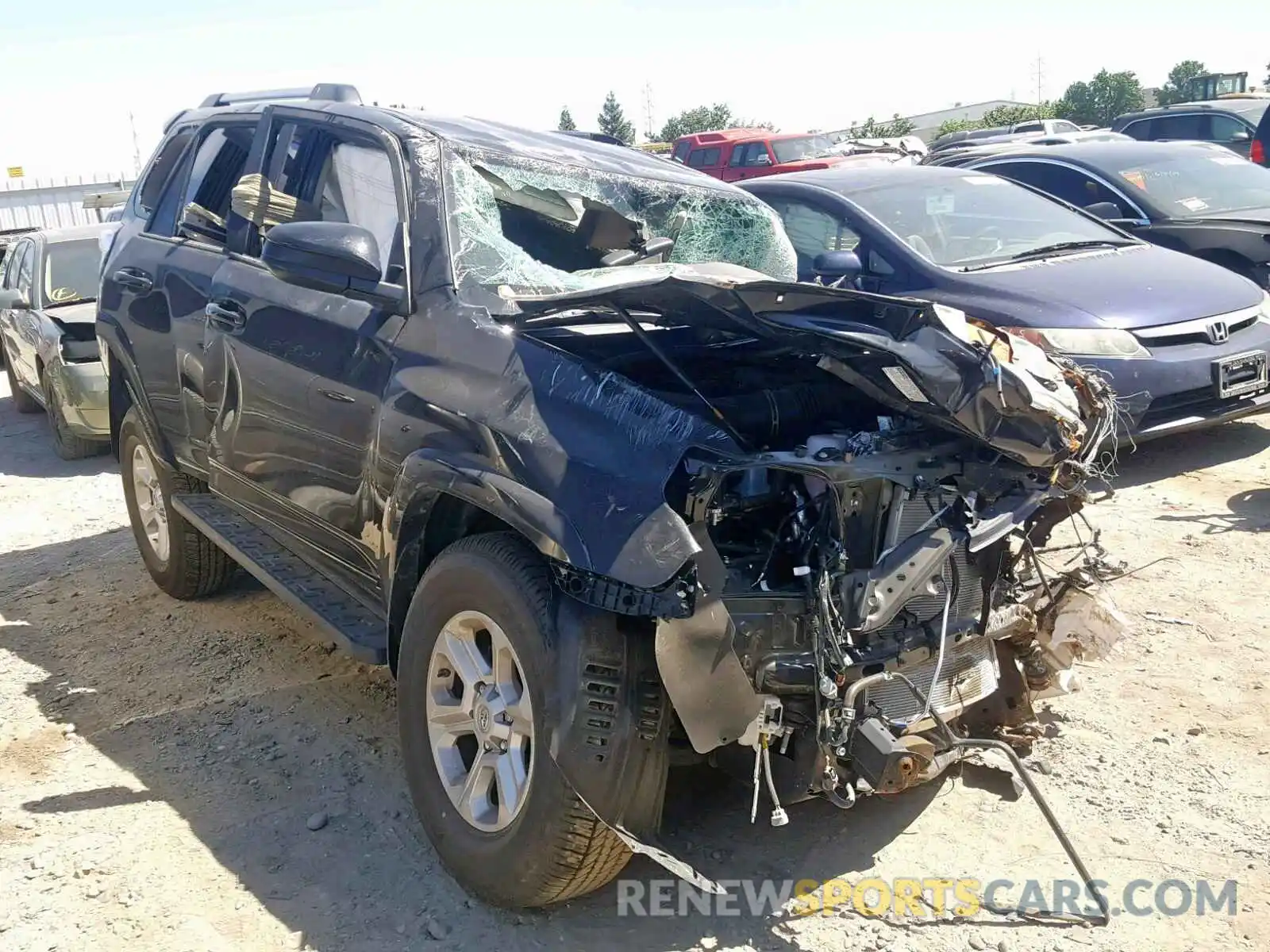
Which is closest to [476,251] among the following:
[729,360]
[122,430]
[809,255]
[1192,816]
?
[729,360]

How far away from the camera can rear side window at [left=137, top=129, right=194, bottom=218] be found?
17.7 ft

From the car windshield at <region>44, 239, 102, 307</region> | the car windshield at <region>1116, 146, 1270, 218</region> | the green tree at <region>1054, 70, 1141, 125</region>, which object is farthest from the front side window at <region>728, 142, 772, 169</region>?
the green tree at <region>1054, 70, 1141, 125</region>

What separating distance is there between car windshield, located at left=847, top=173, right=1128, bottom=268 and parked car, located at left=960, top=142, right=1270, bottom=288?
839mm

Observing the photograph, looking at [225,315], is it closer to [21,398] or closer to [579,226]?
[579,226]

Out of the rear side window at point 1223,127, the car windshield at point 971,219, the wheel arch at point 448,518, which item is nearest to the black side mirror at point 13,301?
the car windshield at point 971,219

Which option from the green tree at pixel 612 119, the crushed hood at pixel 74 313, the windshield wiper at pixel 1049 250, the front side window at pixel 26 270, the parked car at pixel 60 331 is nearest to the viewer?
the windshield wiper at pixel 1049 250

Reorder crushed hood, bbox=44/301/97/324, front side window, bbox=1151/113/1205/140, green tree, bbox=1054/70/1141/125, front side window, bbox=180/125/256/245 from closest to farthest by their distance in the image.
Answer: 1. front side window, bbox=180/125/256/245
2. crushed hood, bbox=44/301/97/324
3. front side window, bbox=1151/113/1205/140
4. green tree, bbox=1054/70/1141/125

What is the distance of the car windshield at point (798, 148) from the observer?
71.3ft

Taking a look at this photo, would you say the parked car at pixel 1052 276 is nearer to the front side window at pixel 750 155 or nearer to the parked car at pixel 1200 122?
the parked car at pixel 1200 122

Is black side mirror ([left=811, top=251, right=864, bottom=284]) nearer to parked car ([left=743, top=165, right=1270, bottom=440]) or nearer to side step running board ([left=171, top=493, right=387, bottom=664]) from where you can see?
parked car ([left=743, top=165, right=1270, bottom=440])

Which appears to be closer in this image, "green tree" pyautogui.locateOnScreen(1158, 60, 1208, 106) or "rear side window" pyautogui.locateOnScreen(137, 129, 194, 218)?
"rear side window" pyautogui.locateOnScreen(137, 129, 194, 218)

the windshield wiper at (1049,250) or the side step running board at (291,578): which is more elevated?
the windshield wiper at (1049,250)

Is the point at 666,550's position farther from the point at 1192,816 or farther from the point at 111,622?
the point at 111,622

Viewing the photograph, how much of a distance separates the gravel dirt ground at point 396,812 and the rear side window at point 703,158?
18.7m
